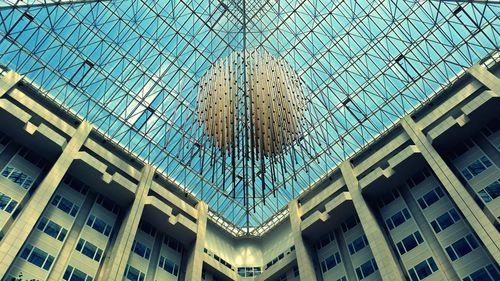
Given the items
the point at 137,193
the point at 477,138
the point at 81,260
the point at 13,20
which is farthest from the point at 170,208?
the point at 477,138

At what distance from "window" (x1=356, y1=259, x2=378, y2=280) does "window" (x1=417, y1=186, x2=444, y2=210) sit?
6621 millimetres

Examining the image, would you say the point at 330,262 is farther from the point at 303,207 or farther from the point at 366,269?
the point at 303,207

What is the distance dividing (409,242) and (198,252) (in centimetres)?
2025

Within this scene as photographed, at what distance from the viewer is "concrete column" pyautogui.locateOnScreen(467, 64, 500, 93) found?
1429 inches

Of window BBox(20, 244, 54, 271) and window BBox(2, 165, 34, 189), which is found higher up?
window BBox(2, 165, 34, 189)

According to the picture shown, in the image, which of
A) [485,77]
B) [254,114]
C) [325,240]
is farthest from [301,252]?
[485,77]

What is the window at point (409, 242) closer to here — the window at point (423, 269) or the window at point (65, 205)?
the window at point (423, 269)

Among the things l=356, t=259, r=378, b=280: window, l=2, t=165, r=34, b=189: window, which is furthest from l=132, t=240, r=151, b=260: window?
l=356, t=259, r=378, b=280: window

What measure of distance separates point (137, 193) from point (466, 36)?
35.3 metres

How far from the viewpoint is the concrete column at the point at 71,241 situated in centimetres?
3406

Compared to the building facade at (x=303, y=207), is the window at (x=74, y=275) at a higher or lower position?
lower

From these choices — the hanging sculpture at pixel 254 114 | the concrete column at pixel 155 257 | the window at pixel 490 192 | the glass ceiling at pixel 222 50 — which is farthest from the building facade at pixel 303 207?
the hanging sculpture at pixel 254 114

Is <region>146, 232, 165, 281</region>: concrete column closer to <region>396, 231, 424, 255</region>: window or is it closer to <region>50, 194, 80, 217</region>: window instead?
<region>50, 194, 80, 217</region>: window

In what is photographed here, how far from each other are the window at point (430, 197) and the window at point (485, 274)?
7.32 metres
